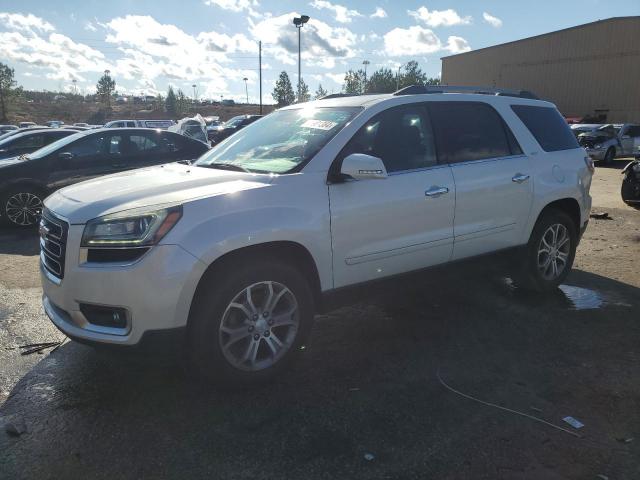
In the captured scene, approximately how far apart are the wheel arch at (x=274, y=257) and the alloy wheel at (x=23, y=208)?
21.8 feet

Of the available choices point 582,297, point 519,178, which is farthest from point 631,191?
point 519,178

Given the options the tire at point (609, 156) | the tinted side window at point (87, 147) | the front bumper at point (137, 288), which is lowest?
the front bumper at point (137, 288)

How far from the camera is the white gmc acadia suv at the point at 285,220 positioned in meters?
2.89

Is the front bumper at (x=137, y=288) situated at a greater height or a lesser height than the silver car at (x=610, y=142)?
lesser

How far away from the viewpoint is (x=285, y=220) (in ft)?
10.5

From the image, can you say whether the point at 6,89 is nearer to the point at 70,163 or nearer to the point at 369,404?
the point at 70,163

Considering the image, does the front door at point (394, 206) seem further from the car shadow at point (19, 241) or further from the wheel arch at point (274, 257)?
the car shadow at point (19, 241)

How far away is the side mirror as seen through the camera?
10.8 ft

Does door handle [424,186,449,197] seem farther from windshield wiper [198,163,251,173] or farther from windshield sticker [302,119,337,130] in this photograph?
windshield wiper [198,163,251,173]

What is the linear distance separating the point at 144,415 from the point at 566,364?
9.40ft

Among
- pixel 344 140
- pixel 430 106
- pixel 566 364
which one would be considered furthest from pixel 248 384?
pixel 430 106

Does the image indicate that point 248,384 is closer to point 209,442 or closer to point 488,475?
point 209,442

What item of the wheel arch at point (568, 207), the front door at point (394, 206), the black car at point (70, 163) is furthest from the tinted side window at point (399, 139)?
the black car at point (70, 163)

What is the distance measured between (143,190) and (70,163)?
6.12m
